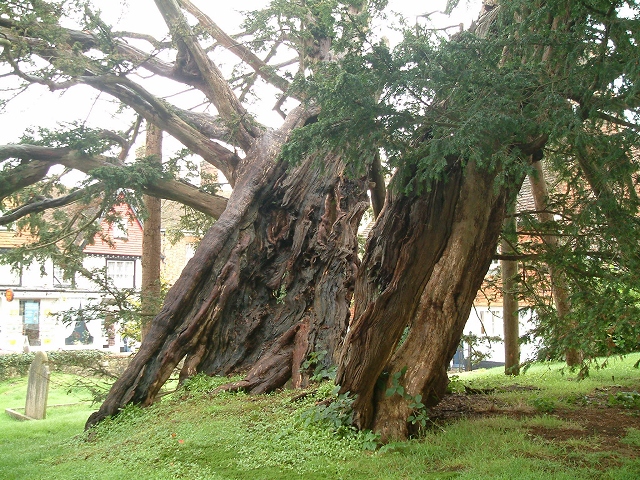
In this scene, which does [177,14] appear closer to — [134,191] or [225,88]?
[225,88]

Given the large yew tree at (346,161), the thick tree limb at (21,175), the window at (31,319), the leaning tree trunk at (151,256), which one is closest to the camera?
the large yew tree at (346,161)

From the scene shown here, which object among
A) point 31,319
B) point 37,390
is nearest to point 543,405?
point 37,390

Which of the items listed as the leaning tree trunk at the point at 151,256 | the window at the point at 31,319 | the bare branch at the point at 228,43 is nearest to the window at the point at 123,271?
the window at the point at 31,319

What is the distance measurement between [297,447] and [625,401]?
4577mm

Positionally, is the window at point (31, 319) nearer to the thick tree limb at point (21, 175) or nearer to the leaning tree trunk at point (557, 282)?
the thick tree limb at point (21, 175)

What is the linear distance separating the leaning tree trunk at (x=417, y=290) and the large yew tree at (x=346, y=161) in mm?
17

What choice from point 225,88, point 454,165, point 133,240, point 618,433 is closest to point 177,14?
point 225,88

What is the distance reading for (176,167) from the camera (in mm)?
12758

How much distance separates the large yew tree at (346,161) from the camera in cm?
489

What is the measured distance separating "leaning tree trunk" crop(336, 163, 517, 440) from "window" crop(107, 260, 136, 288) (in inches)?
1043

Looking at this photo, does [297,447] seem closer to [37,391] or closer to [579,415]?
[579,415]

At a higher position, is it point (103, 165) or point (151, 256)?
point (103, 165)

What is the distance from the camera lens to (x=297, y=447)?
20.9 feet

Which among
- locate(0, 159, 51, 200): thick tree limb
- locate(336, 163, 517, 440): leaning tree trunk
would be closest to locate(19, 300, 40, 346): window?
locate(0, 159, 51, 200): thick tree limb
